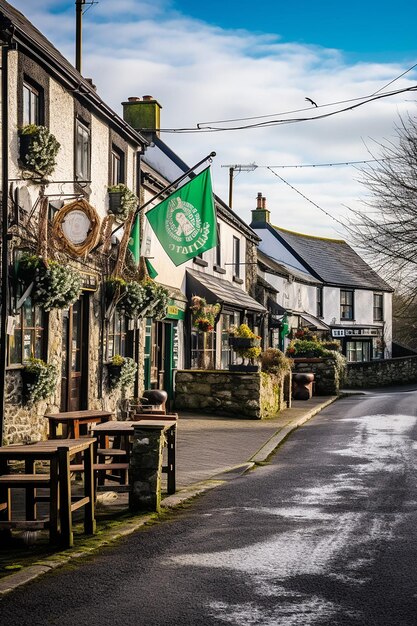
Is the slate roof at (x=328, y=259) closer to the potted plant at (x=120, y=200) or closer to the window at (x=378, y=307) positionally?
the window at (x=378, y=307)

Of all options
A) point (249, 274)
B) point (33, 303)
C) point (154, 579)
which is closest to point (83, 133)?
point (33, 303)

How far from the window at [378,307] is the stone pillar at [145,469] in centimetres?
4540

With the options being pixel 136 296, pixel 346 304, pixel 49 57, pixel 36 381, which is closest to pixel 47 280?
pixel 36 381

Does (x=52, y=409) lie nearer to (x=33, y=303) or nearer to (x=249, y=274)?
(x=33, y=303)

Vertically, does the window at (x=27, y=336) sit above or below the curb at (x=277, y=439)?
above

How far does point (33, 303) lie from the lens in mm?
12695

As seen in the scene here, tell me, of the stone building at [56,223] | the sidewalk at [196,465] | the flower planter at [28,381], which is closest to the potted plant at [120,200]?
the stone building at [56,223]

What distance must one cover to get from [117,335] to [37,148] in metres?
5.97

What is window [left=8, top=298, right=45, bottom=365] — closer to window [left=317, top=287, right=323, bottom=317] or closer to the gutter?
the gutter

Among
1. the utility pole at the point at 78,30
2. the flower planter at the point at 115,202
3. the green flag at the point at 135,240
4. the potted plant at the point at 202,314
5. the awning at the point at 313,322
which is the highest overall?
the utility pole at the point at 78,30

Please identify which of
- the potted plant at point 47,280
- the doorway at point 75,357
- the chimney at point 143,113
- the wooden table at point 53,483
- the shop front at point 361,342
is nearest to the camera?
the wooden table at point 53,483

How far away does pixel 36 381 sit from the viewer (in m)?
12.6

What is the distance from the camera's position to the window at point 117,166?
57.5 ft

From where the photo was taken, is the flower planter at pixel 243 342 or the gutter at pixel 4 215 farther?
the flower planter at pixel 243 342
